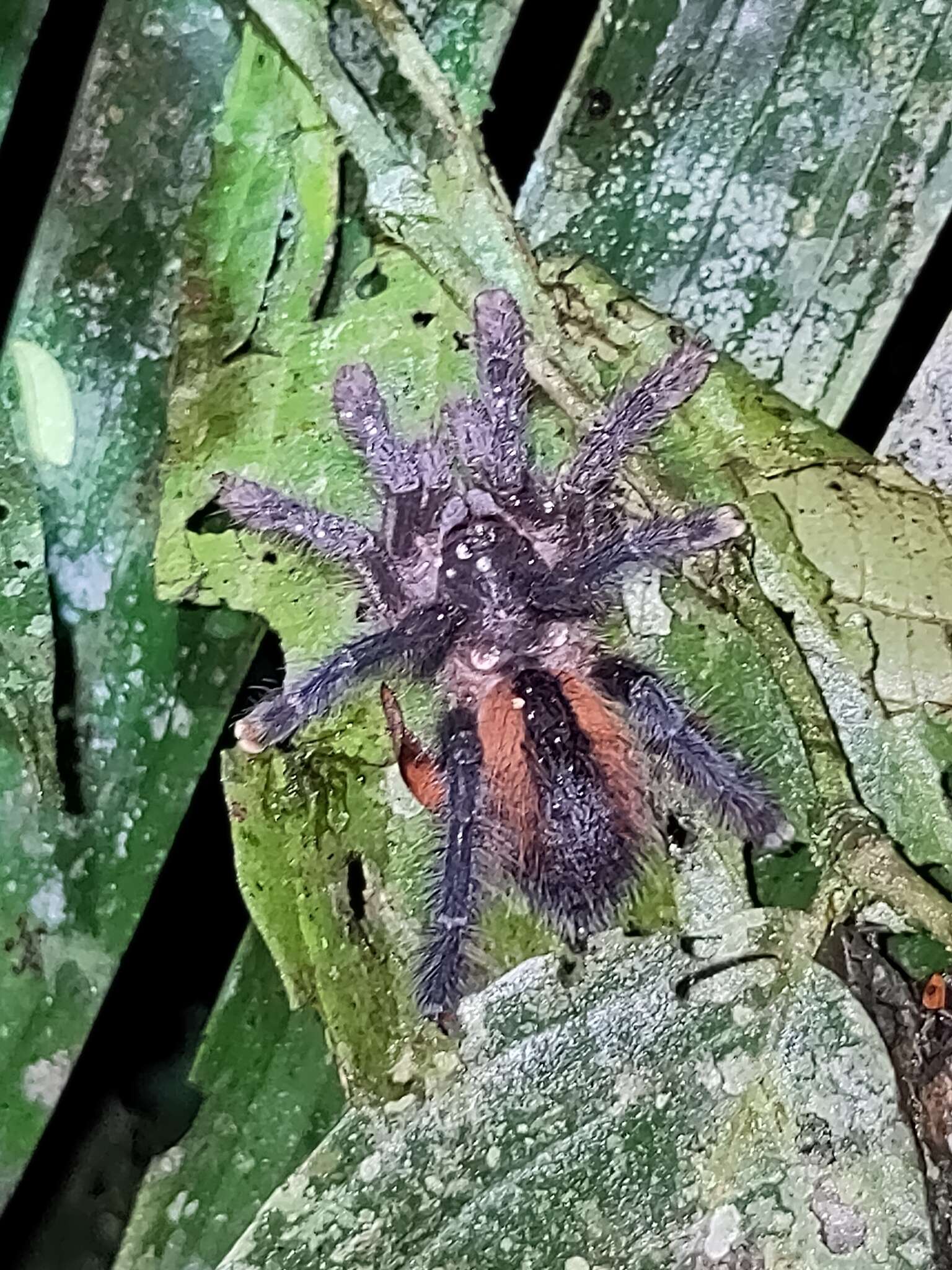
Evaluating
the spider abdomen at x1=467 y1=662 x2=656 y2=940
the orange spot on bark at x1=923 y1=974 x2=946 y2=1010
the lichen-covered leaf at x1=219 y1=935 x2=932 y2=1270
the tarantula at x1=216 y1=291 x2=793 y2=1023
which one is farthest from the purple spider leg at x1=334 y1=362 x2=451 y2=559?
the orange spot on bark at x1=923 y1=974 x2=946 y2=1010

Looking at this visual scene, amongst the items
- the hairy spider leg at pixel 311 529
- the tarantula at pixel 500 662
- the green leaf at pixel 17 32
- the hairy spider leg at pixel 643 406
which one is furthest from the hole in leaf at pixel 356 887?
the green leaf at pixel 17 32

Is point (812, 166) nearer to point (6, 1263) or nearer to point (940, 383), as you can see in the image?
point (940, 383)

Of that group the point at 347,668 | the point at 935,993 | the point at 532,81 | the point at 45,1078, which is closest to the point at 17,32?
the point at 532,81

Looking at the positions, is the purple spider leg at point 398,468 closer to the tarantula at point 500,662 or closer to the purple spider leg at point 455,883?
the tarantula at point 500,662

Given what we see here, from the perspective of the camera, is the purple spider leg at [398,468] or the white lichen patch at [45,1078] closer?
the purple spider leg at [398,468]

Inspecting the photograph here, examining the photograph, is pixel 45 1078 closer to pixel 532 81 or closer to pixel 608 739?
pixel 608 739

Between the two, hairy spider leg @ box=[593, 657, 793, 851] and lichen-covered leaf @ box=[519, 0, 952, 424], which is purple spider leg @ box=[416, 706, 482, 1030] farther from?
lichen-covered leaf @ box=[519, 0, 952, 424]

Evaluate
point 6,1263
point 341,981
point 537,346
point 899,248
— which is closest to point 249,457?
point 537,346
